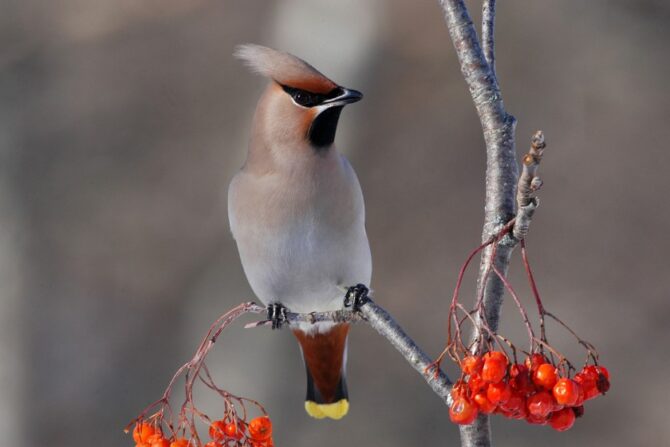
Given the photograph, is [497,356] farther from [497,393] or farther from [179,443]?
[179,443]

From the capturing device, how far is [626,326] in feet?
14.4

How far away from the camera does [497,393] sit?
1212mm

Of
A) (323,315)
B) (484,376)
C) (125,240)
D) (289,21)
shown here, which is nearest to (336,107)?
(323,315)

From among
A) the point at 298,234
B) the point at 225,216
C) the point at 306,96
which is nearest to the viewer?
the point at 306,96

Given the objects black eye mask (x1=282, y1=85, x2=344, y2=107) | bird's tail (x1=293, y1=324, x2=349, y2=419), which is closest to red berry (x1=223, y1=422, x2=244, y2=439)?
black eye mask (x1=282, y1=85, x2=344, y2=107)

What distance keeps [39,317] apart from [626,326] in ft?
7.47

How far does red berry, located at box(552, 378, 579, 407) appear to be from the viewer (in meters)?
1.21

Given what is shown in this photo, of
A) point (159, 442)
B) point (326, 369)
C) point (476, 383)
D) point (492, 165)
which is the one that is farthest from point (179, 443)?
point (326, 369)

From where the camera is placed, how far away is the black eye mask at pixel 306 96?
68.8 inches

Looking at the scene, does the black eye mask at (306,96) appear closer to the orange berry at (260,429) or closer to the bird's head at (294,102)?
the bird's head at (294,102)

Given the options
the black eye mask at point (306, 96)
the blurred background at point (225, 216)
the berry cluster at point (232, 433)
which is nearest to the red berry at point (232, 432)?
the berry cluster at point (232, 433)

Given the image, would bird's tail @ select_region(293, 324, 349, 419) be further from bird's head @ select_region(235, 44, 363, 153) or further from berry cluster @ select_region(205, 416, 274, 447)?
berry cluster @ select_region(205, 416, 274, 447)

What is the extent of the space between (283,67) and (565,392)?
729mm

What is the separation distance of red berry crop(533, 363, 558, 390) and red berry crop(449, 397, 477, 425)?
0.25ft
